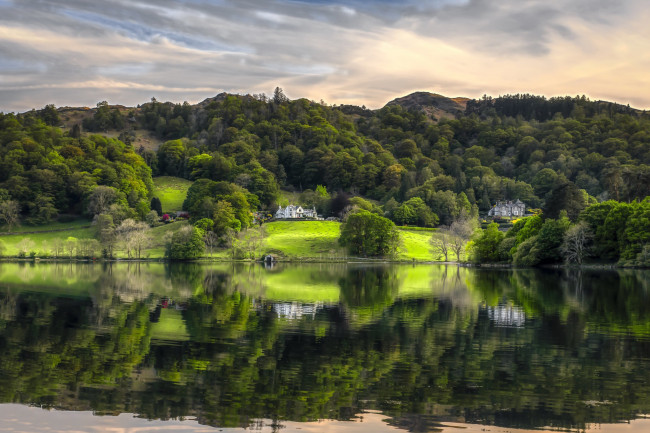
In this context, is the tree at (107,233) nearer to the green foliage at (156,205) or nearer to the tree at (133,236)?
the tree at (133,236)

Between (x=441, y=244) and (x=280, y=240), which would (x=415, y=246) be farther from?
(x=280, y=240)

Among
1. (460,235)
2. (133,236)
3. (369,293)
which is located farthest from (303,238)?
(369,293)

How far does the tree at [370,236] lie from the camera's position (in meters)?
110

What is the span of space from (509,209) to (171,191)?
8437 centimetres

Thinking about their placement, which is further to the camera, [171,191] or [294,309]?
[171,191]

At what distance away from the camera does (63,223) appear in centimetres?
12912

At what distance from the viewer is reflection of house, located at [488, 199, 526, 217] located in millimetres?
162625

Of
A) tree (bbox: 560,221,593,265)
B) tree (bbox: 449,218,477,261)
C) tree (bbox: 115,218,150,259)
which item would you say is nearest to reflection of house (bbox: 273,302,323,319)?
tree (bbox: 560,221,593,265)

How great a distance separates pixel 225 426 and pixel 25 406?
202 inches

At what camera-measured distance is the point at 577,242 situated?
7994 centimetres

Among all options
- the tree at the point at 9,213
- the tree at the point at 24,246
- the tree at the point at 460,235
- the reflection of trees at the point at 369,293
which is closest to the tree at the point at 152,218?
the tree at the point at 24,246

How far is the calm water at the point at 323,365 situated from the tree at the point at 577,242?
40132 millimetres

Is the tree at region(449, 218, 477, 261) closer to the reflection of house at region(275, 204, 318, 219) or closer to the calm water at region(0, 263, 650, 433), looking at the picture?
the reflection of house at region(275, 204, 318, 219)

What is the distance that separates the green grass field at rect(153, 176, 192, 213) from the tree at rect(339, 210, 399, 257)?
4978 cm
